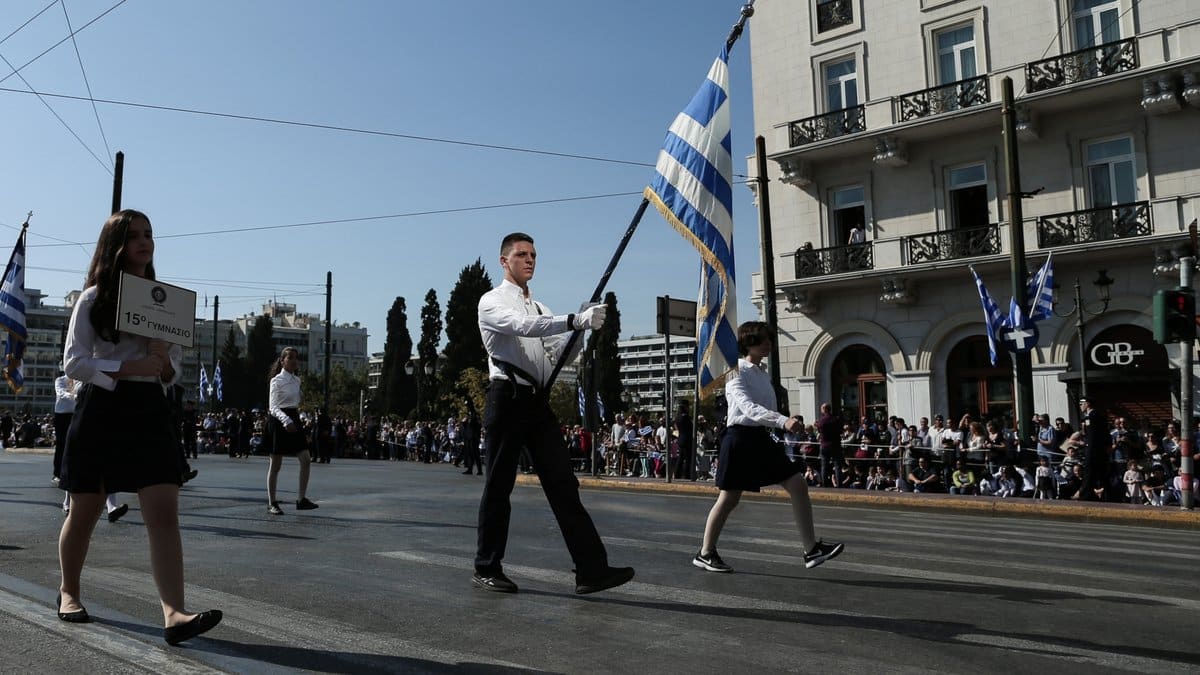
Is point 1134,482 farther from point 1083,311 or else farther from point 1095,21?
point 1095,21

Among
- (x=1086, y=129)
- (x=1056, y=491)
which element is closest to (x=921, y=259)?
(x=1086, y=129)

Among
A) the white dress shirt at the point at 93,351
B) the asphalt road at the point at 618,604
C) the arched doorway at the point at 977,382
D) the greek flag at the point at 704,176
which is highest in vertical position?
the greek flag at the point at 704,176

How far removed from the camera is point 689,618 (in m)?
4.63

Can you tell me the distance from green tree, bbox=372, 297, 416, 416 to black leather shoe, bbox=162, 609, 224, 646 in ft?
256

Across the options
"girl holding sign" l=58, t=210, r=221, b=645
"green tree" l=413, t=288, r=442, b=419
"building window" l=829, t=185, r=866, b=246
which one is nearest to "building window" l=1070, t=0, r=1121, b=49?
"building window" l=829, t=185, r=866, b=246

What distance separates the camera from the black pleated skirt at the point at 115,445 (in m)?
4.02

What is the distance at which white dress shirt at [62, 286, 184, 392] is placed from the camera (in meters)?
4.02

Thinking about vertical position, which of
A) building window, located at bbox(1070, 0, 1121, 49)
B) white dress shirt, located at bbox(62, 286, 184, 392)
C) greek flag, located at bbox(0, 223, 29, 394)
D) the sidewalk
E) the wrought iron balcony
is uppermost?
the wrought iron balcony

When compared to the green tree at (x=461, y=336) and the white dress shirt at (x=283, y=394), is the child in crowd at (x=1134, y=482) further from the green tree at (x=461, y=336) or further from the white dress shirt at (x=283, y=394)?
the green tree at (x=461, y=336)

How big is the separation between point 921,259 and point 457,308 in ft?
168

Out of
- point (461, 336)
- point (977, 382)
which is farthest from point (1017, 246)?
point (461, 336)

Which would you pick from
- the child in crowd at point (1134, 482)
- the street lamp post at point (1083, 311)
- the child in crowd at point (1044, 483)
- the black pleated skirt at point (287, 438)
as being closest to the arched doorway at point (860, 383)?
the street lamp post at point (1083, 311)

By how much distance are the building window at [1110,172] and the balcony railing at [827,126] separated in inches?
227

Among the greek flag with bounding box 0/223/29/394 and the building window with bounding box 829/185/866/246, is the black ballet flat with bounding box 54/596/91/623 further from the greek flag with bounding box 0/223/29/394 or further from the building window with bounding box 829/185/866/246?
the building window with bounding box 829/185/866/246
